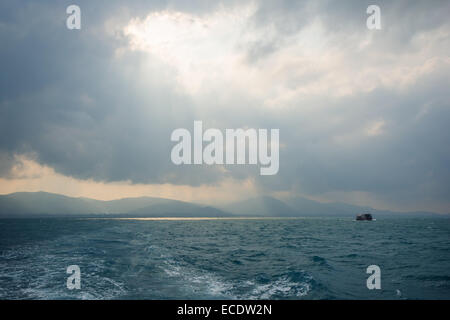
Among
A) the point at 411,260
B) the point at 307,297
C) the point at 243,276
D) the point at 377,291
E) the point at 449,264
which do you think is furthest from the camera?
the point at 411,260

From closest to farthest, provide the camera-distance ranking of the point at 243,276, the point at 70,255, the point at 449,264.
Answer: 1. the point at 243,276
2. the point at 449,264
3. the point at 70,255

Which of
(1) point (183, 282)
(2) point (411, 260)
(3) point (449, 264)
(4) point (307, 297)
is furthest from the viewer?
(2) point (411, 260)

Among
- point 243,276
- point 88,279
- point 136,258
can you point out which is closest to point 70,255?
point 136,258

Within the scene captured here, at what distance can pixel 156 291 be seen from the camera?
49.1 feet

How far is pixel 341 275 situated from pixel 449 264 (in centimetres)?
1225

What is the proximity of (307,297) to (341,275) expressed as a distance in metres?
6.81

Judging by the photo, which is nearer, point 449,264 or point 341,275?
point 341,275
